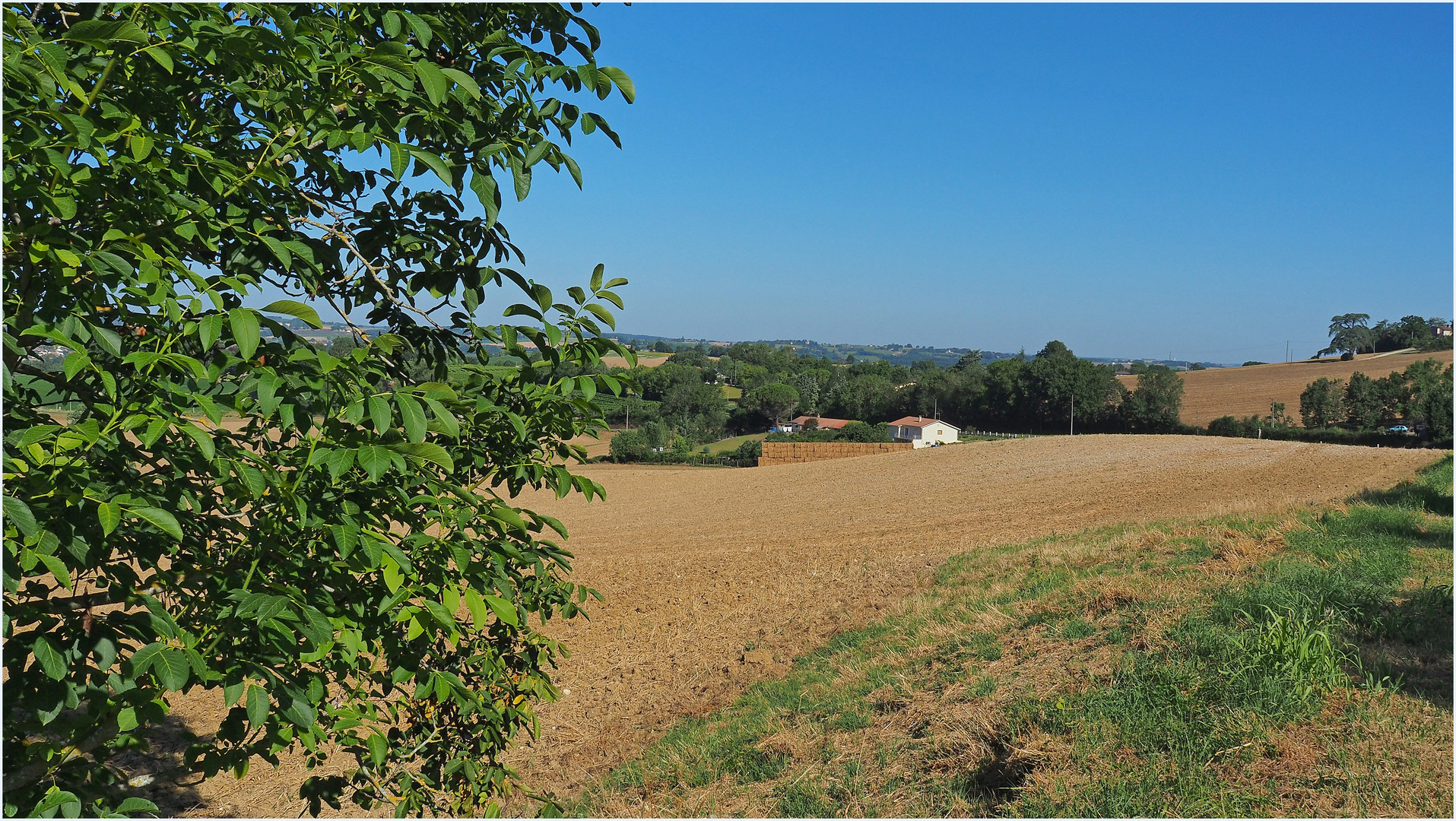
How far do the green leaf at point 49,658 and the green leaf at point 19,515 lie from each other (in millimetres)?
422

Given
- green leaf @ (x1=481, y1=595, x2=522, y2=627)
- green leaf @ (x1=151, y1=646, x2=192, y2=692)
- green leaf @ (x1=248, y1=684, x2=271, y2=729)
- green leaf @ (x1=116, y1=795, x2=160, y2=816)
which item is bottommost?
green leaf @ (x1=116, y1=795, x2=160, y2=816)

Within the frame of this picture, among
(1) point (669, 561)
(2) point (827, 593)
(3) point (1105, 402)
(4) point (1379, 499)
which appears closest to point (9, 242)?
(2) point (827, 593)

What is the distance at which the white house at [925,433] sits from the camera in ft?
→ 237

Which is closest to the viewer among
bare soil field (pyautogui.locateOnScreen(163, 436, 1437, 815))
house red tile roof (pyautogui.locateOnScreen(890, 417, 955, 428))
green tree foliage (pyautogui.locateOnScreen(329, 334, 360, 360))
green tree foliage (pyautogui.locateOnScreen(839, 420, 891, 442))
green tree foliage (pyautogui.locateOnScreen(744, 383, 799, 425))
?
green tree foliage (pyautogui.locateOnScreen(329, 334, 360, 360))

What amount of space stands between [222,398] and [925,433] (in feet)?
238

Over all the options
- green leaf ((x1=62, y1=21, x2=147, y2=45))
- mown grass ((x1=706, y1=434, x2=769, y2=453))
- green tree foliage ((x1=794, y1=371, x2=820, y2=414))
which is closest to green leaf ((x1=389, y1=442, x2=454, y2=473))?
green leaf ((x1=62, y1=21, x2=147, y2=45))

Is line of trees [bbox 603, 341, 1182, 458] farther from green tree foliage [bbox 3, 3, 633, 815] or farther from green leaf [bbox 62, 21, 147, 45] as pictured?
green leaf [bbox 62, 21, 147, 45]

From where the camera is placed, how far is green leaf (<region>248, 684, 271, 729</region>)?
2.02 metres

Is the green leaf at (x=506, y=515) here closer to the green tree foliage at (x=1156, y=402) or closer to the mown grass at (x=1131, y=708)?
the mown grass at (x=1131, y=708)

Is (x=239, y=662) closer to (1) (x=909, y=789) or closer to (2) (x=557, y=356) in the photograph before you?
(2) (x=557, y=356)

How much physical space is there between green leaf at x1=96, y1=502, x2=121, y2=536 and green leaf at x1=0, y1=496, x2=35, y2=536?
0.44ft

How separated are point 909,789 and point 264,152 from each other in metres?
4.33

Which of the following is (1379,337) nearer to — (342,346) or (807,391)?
(807,391)

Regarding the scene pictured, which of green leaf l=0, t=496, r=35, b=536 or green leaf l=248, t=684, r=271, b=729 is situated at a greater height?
green leaf l=0, t=496, r=35, b=536
